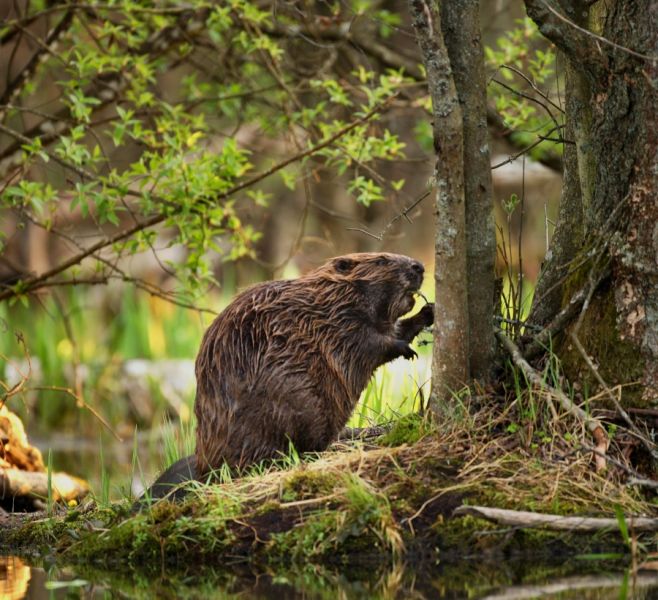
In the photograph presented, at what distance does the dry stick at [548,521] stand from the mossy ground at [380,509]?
0.32 ft

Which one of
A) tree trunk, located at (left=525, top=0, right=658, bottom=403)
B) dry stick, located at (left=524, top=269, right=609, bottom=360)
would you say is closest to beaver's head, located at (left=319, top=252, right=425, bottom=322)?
dry stick, located at (left=524, top=269, right=609, bottom=360)

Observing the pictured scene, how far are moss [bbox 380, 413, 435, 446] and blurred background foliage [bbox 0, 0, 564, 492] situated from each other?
0.28ft

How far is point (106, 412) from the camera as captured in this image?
8.14 meters

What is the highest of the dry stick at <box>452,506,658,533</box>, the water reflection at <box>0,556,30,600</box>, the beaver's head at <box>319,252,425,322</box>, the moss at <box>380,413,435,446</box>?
the beaver's head at <box>319,252,425,322</box>

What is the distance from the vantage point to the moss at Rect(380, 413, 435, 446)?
12.4 ft

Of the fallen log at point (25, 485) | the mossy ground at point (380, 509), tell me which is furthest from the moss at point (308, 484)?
the fallen log at point (25, 485)

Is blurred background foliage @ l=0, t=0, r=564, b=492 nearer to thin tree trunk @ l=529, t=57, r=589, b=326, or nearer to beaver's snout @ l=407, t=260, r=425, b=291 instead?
thin tree trunk @ l=529, t=57, r=589, b=326

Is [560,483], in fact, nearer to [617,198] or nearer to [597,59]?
[617,198]

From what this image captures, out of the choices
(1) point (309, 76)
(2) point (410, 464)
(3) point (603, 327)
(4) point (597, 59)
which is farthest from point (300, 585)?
(1) point (309, 76)

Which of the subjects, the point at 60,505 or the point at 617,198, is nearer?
the point at 617,198

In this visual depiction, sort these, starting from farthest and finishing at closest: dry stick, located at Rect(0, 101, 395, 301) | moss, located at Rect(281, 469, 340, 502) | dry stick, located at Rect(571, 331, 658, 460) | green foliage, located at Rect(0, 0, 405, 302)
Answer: dry stick, located at Rect(0, 101, 395, 301) → green foliage, located at Rect(0, 0, 405, 302) → moss, located at Rect(281, 469, 340, 502) → dry stick, located at Rect(571, 331, 658, 460)

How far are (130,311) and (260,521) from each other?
5366 mm

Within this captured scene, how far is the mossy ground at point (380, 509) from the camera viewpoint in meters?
3.28

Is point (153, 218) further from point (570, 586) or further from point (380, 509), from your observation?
point (570, 586)
